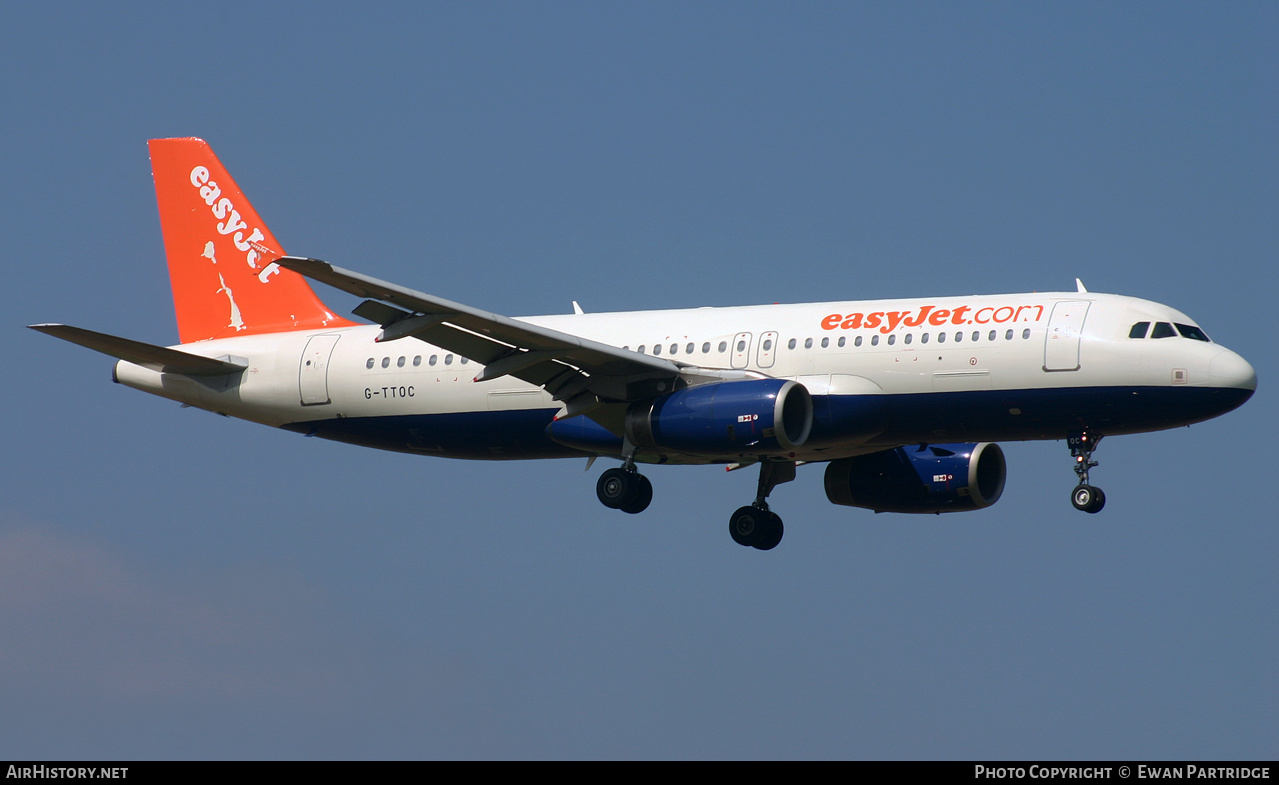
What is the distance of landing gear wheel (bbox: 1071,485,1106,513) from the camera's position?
123 feet

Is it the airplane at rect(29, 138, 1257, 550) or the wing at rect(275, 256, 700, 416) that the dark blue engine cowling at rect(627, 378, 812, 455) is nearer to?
the airplane at rect(29, 138, 1257, 550)

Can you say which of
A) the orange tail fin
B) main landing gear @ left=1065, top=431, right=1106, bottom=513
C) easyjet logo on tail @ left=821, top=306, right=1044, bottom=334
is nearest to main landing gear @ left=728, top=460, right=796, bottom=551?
easyjet logo on tail @ left=821, top=306, right=1044, bottom=334

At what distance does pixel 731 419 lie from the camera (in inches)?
1478

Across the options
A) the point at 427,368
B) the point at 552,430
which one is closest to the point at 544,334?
the point at 552,430

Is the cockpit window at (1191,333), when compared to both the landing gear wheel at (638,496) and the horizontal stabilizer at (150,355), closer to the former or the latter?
the landing gear wheel at (638,496)

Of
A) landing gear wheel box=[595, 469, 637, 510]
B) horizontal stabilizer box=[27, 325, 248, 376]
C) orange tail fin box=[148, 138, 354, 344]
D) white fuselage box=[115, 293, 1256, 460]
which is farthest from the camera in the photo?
orange tail fin box=[148, 138, 354, 344]

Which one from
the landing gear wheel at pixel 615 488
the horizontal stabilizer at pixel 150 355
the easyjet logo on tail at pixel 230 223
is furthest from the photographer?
the easyjet logo on tail at pixel 230 223

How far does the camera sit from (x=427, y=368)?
140 feet

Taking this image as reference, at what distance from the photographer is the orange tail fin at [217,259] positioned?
4584 cm

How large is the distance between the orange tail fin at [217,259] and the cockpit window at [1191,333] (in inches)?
798

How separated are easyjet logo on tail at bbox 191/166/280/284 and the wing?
32.2ft

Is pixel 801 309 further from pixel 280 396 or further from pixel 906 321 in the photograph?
pixel 280 396

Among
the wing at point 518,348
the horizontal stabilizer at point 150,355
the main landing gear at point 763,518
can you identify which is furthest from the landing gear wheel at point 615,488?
the horizontal stabilizer at point 150,355

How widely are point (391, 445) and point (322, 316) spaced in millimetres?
4271
